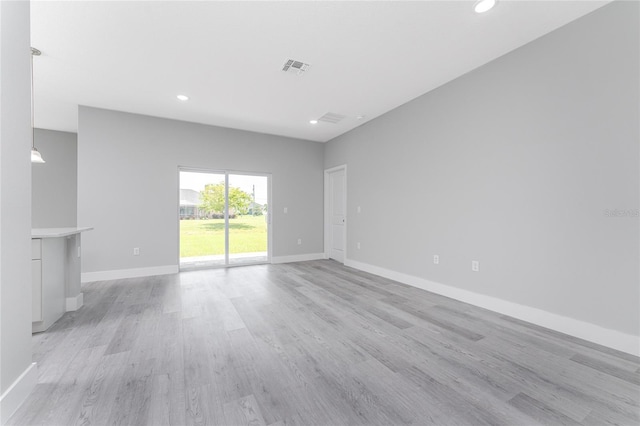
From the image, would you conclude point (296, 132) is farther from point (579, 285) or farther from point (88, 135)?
point (579, 285)

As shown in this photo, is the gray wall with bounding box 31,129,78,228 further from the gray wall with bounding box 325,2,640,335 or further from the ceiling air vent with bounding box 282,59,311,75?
the gray wall with bounding box 325,2,640,335

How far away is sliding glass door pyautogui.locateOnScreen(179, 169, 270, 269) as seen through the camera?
16.3 feet

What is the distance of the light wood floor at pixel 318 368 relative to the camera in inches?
55.1

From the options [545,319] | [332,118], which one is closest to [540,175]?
[545,319]

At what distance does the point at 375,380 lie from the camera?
168 centimetres

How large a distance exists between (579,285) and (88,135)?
664cm

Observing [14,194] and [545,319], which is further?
[545,319]

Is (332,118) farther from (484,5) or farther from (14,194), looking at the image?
(14,194)

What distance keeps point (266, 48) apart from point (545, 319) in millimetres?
3847

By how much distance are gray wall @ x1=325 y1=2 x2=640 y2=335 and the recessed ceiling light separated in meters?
0.86

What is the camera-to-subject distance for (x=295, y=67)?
9.77 feet

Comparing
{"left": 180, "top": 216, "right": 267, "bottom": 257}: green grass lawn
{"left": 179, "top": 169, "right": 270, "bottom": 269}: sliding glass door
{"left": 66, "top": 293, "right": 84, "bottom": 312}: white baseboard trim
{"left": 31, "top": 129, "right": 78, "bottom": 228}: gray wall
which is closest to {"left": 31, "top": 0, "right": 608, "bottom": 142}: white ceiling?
{"left": 179, "top": 169, "right": 270, "bottom": 269}: sliding glass door

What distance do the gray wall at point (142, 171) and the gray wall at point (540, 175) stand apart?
3.28 metres

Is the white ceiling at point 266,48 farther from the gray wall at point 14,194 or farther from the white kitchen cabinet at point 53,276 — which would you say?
the white kitchen cabinet at point 53,276
